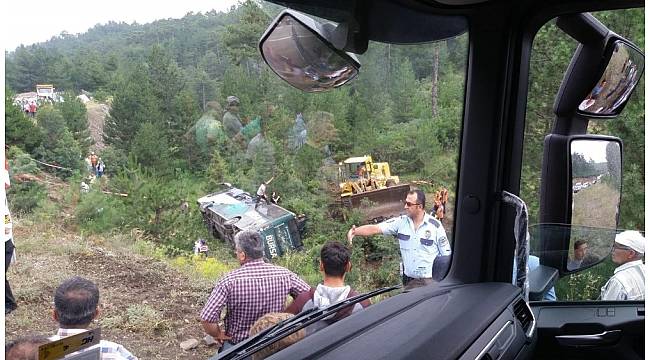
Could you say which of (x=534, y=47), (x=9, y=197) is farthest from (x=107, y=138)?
(x=534, y=47)

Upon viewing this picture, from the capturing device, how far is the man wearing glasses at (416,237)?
1923 mm

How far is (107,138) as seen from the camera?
1.18 metres

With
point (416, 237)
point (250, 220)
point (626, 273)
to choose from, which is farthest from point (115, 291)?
point (626, 273)

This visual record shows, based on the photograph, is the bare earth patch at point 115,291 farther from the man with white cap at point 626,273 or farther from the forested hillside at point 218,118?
the man with white cap at point 626,273

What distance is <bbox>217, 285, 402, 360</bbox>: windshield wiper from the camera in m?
1.30

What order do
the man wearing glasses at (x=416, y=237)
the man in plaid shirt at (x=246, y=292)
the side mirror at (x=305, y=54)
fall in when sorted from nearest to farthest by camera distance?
the man in plaid shirt at (x=246, y=292) < the side mirror at (x=305, y=54) < the man wearing glasses at (x=416, y=237)

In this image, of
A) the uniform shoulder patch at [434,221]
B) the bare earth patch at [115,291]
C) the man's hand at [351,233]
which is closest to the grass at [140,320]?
the bare earth patch at [115,291]

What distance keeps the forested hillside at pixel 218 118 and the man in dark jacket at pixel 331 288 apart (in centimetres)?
4

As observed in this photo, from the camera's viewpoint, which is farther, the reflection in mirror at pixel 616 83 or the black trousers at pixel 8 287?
the reflection in mirror at pixel 616 83

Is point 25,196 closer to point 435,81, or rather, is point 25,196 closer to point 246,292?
point 246,292

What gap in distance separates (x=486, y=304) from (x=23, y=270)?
129 cm

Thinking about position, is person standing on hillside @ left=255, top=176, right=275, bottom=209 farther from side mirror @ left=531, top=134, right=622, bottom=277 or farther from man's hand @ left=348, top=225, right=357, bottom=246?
side mirror @ left=531, top=134, right=622, bottom=277

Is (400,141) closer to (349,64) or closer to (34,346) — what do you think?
(349,64)

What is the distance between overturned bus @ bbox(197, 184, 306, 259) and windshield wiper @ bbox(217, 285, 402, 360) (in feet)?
0.54
